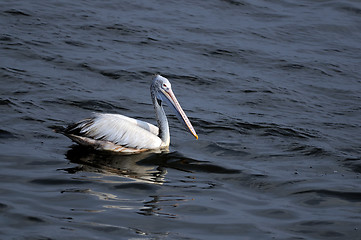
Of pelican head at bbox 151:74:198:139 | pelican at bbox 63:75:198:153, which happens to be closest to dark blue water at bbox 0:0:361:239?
pelican at bbox 63:75:198:153

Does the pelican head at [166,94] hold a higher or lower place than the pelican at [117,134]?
higher

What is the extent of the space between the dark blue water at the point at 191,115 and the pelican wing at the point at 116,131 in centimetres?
17

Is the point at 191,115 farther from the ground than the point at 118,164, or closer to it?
farther from the ground

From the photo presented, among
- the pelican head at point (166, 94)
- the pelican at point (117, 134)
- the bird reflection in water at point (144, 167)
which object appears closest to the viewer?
the bird reflection in water at point (144, 167)

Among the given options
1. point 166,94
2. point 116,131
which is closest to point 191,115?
point 166,94

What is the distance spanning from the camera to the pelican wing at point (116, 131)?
6.96 meters

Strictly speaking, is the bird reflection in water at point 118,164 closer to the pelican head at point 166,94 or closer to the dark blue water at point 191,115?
the dark blue water at point 191,115

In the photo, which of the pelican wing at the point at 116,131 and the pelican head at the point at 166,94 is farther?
the pelican head at the point at 166,94

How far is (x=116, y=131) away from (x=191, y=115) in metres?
1.68

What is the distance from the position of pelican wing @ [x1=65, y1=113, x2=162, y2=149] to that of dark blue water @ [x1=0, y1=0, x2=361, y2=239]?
17 centimetres

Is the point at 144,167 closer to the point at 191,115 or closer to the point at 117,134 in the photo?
the point at 117,134

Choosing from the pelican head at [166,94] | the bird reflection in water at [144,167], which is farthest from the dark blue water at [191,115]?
the pelican head at [166,94]

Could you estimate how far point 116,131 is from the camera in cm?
705

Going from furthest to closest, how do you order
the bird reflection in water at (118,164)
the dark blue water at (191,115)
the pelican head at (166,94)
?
the pelican head at (166,94) → the bird reflection in water at (118,164) → the dark blue water at (191,115)
